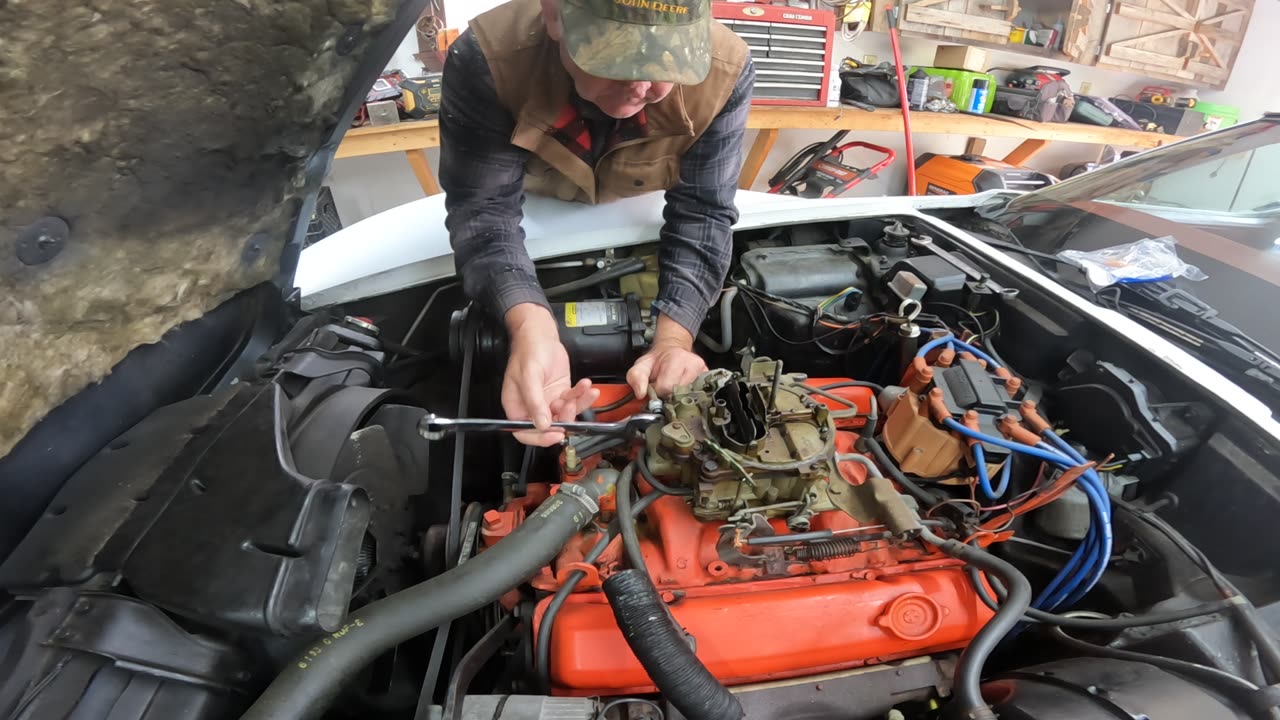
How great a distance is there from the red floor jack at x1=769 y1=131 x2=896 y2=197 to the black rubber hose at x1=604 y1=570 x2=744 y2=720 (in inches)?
124

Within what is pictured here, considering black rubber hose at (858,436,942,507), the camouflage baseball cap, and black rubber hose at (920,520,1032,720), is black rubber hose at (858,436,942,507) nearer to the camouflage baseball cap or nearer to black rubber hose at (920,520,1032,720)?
black rubber hose at (920,520,1032,720)

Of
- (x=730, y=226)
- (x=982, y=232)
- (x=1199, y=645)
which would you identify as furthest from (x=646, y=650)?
(x=982, y=232)

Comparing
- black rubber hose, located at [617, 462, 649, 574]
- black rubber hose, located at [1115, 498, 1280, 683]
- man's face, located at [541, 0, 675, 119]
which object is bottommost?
black rubber hose, located at [1115, 498, 1280, 683]

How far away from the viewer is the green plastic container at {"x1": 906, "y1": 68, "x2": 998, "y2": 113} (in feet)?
12.2

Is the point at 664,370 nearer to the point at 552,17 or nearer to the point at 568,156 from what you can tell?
the point at 568,156

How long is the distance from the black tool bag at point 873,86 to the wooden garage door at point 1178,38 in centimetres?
187

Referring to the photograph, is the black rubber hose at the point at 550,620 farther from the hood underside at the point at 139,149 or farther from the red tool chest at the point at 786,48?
the red tool chest at the point at 786,48

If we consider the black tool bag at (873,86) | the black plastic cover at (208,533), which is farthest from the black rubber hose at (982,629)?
the black tool bag at (873,86)

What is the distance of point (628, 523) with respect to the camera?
0.87 m

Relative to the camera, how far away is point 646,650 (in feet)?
2.33

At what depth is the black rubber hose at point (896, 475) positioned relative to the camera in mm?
1031

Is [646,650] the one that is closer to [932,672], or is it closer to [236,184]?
[932,672]

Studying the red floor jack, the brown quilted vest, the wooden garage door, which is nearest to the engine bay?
the brown quilted vest

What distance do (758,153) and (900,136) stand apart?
6.01 feet
